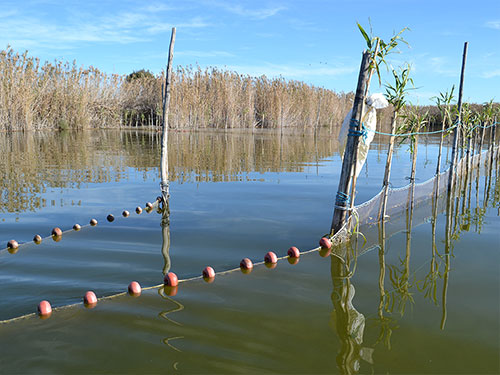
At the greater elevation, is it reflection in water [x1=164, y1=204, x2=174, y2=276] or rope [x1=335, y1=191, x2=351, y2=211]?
rope [x1=335, y1=191, x2=351, y2=211]

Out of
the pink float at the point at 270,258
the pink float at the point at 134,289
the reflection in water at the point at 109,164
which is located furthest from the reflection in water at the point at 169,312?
the reflection in water at the point at 109,164

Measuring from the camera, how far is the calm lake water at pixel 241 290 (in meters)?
3.41

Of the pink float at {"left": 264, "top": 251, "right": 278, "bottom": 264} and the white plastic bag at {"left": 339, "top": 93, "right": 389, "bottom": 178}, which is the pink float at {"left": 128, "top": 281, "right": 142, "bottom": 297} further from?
the white plastic bag at {"left": 339, "top": 93, "right": 389, "bottom": 178}

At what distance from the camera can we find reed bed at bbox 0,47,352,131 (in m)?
26.4

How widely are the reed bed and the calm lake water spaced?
19.8 meters

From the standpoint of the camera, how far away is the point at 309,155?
60.8 ft

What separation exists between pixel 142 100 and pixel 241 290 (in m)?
37.3

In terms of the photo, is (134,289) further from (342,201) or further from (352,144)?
(352,144)

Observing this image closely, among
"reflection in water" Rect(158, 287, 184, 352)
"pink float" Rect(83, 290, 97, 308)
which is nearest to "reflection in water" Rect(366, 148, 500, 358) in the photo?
"reflection in water" Rect(158, 287, 184, 352)

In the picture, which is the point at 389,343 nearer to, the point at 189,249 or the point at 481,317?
the point at 481,317

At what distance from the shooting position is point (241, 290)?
15.6 feet

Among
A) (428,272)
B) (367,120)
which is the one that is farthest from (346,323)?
(367,120)

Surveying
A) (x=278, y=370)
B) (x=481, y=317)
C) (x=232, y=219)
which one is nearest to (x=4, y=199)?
(x=232, y=219)

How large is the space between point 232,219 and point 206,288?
3034 millimetres
